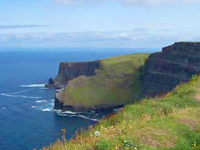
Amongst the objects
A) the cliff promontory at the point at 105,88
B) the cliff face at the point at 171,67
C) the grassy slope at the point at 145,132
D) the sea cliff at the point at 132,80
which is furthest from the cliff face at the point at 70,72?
the grassy slope at the point at 145,132

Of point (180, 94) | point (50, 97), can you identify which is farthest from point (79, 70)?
point (180, 94)

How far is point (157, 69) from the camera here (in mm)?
101500

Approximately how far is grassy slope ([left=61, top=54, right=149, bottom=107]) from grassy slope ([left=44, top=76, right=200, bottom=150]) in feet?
280

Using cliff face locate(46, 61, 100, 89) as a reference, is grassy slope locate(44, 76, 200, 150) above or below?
above

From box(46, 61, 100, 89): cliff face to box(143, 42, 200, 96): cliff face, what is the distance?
38.3m

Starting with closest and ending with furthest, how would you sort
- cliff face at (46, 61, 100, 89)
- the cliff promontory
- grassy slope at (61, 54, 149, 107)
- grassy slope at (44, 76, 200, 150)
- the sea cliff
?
grassy slope at (44, 76, 200, 150) < the sea cliff < the cliff promontory < grassy slope at (61, 54, 149, 107) < cliff face at (46, 61, 100, 89)

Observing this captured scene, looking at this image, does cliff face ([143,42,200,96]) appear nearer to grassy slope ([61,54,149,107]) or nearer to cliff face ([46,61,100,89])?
grassy slope ([61,54,149,107])

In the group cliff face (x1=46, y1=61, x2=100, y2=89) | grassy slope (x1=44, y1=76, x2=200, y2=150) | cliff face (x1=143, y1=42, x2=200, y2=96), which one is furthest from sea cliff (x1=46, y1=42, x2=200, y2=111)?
grassy slope (x1=44, y1=76, x2=200, y2=150)

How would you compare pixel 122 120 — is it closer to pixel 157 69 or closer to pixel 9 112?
pixel 9 112

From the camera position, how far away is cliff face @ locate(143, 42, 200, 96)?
88.4 metres

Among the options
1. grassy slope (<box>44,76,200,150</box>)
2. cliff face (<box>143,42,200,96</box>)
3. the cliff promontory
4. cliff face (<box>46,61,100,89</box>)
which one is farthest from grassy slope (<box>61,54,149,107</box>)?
grassy slope (<box>44,76,200,150</box>)

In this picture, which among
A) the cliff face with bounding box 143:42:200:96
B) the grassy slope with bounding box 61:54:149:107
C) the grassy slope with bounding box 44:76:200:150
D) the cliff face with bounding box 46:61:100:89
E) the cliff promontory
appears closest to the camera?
the grassy slope with bounding box 44:76:200:150

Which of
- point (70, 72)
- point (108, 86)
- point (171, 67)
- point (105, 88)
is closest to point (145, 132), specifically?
point (171, 67)

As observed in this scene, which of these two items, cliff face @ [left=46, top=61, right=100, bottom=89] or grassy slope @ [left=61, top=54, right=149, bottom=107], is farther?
cliff face @ [left=46, top=61, right=100, bottom=89]
